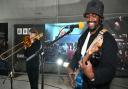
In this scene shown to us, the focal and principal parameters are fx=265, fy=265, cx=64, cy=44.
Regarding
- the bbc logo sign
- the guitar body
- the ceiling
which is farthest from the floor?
the guitar body

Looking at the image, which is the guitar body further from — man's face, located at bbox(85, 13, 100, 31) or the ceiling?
the ceiling

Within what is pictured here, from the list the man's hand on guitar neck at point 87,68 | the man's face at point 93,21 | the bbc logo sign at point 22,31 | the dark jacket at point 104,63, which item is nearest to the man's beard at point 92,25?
the man's face at point 93,21

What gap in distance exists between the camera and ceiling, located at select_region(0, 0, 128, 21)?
5758mm

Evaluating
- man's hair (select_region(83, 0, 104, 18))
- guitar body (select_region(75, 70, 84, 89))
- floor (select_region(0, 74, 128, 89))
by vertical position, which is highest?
man's hair (select_region(83, 0, 104, 18))

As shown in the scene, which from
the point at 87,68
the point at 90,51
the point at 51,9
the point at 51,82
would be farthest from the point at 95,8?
the point at 51,9

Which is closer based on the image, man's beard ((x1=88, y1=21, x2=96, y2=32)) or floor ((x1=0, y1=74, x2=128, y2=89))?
man's beard ((x1=88, y1=21, x2=96, y2=32))

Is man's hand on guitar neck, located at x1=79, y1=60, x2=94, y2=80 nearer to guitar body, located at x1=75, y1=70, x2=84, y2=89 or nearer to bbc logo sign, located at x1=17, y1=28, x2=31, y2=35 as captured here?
guitar body, located at x1=75, y1=70, x2=84, y2=89

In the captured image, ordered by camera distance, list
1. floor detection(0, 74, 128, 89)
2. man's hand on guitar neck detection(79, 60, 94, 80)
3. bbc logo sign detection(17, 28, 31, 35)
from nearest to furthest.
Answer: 1. man's hand on guitar neck detection(79, 60, 94, 80)
2. floor detection(0, 74, 128, 89)
3. bbc logo sign detection(17, 28, 31, 35)

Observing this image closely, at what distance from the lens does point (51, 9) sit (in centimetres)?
662

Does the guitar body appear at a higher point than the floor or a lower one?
higher

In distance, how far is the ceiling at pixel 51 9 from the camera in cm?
576

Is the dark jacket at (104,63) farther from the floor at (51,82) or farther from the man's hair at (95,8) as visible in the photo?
the floor at (51,82)

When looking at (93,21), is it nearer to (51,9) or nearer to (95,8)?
(95,8)

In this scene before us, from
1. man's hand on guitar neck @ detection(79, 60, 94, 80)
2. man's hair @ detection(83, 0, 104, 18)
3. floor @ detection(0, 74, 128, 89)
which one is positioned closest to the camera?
man's hand on guitar neck @ detection(79, 60, 94, 80)
